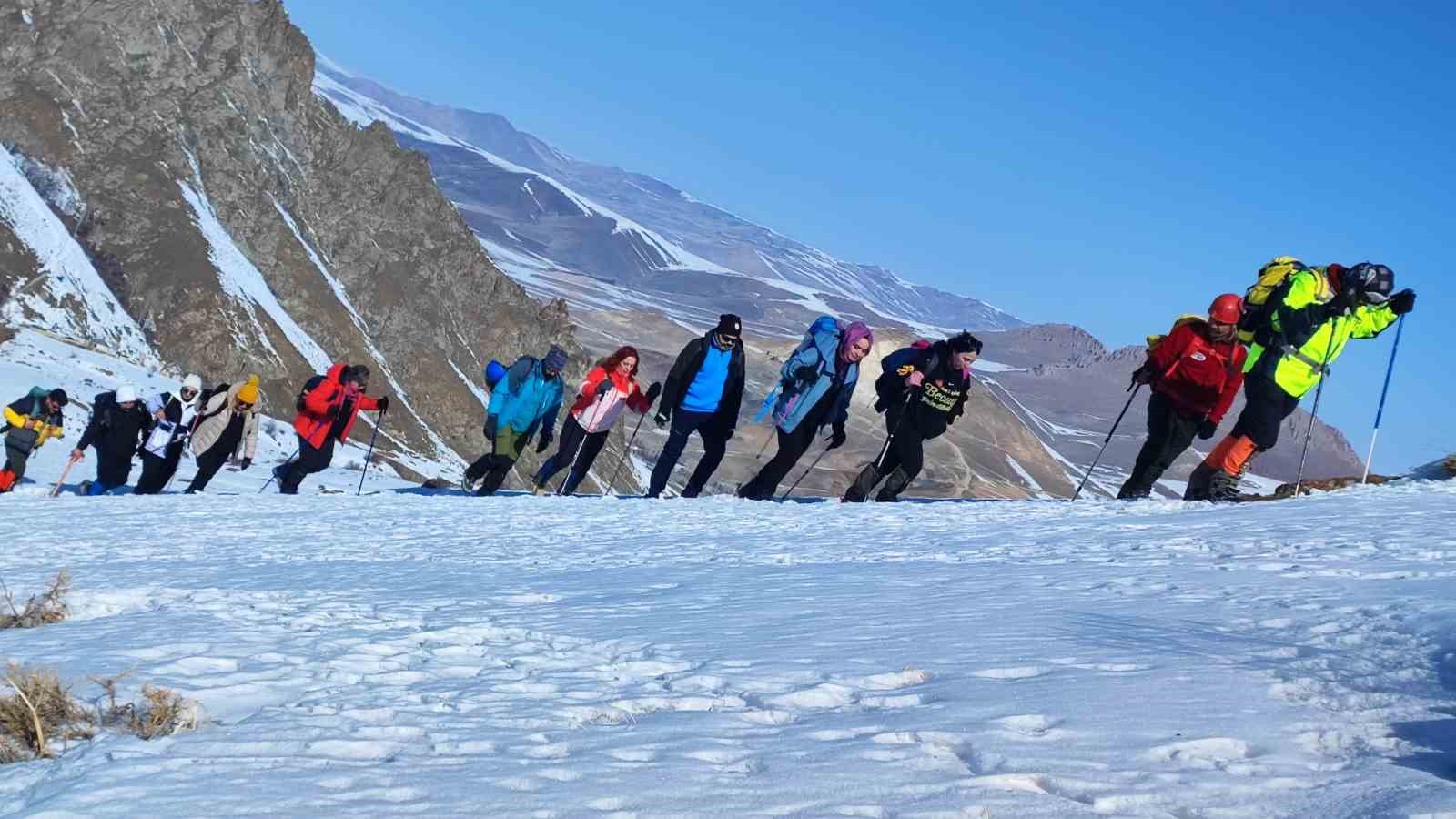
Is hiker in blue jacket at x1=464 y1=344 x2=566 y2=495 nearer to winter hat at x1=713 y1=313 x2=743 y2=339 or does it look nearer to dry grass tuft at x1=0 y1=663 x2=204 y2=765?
winter hat at x1=713 y1=313 x2=743 y2=339

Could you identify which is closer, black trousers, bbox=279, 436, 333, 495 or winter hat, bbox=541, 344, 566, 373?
winter hat, bbox=541, 344, 566, 373

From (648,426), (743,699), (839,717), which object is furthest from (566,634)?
(648,426)

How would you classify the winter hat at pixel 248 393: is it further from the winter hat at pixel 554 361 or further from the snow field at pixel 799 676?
the snow field at pixel 799 676

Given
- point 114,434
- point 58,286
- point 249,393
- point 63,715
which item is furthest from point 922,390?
point 58,286

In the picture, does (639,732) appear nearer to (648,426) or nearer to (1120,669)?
(1120,669)

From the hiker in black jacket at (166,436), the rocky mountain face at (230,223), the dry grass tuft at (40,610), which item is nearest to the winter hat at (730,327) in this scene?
the hiker in black jacket at (166,436)

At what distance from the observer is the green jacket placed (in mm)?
10812

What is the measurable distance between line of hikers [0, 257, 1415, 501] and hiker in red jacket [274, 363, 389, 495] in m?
0.02

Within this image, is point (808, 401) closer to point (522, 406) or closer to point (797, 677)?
point (522, 406)

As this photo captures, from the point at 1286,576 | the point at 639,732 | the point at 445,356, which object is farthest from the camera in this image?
the point at 445,356

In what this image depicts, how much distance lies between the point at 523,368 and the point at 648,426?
85283 mm

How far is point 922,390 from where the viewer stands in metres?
13.2

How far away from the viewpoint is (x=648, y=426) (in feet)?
331

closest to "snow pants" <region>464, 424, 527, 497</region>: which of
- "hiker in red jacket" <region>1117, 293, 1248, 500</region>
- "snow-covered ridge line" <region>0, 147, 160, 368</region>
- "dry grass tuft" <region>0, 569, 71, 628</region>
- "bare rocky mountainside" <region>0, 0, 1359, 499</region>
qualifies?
"hiker in red jacket" <region>1117, 293, 1248, 500</region>
